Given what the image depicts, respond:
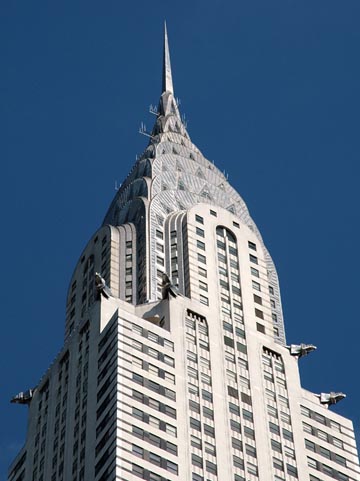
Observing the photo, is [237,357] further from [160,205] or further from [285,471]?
[160,205]

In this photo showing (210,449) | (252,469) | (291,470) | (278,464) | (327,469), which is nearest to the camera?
(210,449)

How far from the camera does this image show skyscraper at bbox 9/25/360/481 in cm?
15162

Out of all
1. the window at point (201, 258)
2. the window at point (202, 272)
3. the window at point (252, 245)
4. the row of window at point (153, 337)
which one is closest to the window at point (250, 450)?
the row of window at point (153, 337)

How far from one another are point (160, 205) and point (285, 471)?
40.7 m

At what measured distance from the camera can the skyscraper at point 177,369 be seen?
152 metres

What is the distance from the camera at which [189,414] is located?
6117 inches

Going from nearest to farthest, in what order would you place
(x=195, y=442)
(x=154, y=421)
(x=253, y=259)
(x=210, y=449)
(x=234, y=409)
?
(x=154, y=421) < (x=195, y=442) < (x=210, y=449) < (x=234, y=409) < (x=253, y=259)

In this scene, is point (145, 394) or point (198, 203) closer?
point (145, 394)

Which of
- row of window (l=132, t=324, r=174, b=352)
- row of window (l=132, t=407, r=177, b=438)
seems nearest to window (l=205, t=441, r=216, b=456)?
row of window (l=132, t=407, r=177, b=438)

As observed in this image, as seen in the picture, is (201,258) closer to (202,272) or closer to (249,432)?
(202,272)

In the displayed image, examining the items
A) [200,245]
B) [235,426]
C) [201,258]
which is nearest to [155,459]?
[235,426]

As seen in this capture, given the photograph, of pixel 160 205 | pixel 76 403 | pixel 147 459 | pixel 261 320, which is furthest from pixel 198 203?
pixel 147 459

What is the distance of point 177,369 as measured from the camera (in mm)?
159875

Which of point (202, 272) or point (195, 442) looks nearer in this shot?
point (195, 442)
